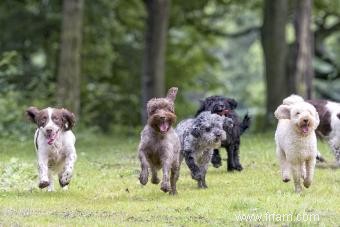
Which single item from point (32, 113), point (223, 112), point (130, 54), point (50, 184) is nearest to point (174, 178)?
point (50, 184)

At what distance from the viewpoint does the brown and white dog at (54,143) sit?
1413cm

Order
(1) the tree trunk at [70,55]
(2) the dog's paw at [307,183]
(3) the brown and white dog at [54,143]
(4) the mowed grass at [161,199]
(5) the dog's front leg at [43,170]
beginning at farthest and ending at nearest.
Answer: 1. (1) the tree trunk at [70,55]
2. (3) the brown and white dog at [54,143]
3. (2) the dog's paw at [307,183]
4. (5) the dog's front leg at [43,170]
5. (4) the mowed grass at [161,199]

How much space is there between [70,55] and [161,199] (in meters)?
14.2

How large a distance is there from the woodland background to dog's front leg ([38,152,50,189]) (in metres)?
11.5

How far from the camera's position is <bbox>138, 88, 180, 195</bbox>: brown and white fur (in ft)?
44.4

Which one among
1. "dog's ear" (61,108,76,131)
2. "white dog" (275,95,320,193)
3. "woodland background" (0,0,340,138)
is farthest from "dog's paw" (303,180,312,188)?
"woodland background" (0,0,340,138)

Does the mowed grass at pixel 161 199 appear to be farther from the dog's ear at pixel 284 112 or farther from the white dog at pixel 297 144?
the dog's ear at pixel 284 112

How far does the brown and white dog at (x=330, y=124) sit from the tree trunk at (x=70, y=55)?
32.7 ft

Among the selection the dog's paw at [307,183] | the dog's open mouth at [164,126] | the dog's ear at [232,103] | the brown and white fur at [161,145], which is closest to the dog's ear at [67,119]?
the brown and white fur at [161,145]

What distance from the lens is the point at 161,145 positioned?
13.9m

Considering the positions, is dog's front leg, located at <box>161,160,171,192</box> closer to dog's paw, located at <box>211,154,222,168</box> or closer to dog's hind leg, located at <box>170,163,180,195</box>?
dog's hind leg, located at <box>170,163,180,195</box>

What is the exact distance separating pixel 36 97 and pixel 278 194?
58.4ft

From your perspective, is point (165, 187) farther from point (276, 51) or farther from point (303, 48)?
point (276, 51)

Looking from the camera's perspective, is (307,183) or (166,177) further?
(307,183)
